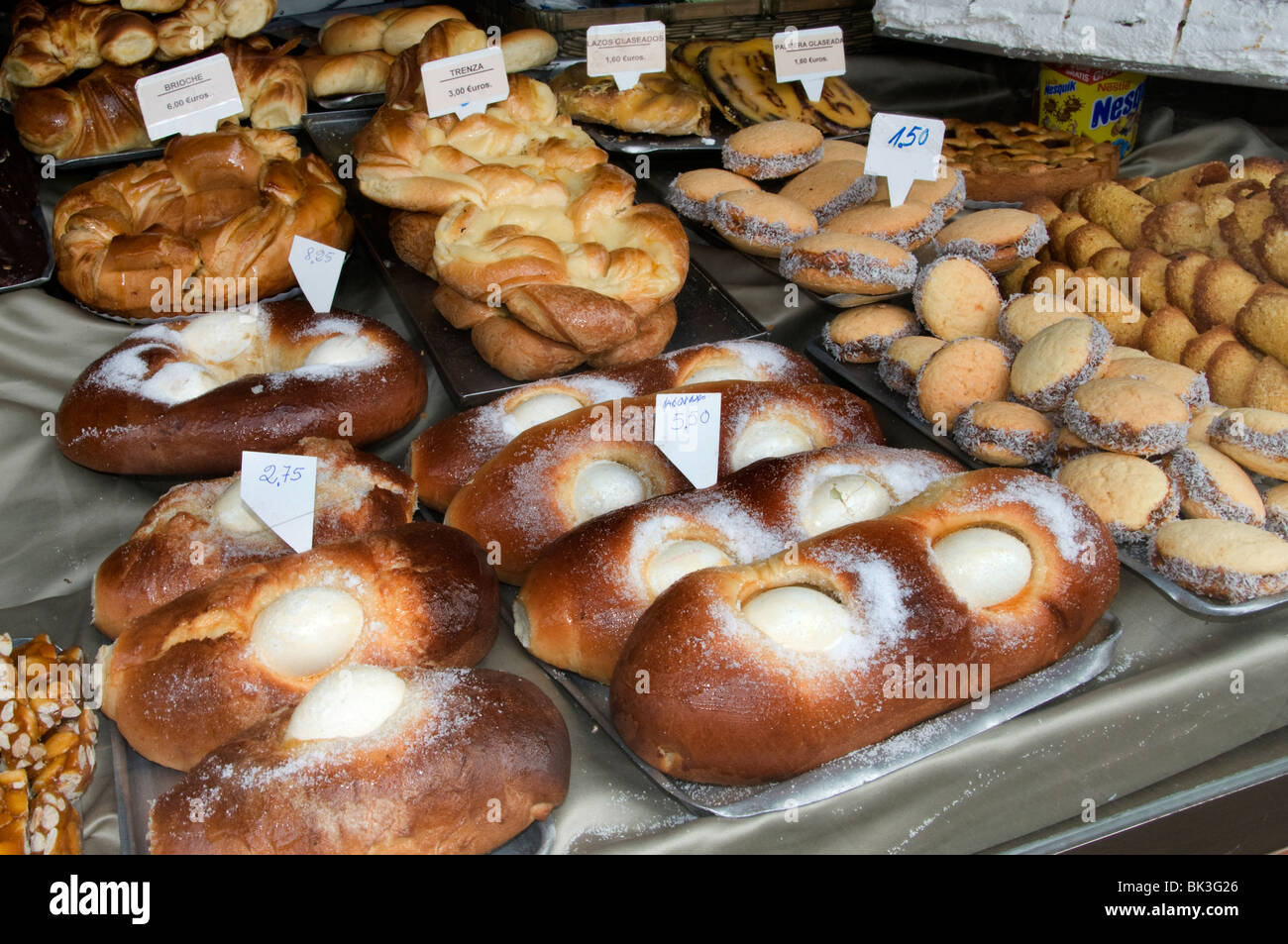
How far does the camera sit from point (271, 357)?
2.58 meters

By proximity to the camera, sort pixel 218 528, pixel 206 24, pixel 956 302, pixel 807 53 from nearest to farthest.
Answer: pixel 218 528
pixel 956 302
pixel 206 24
pixel 807 53

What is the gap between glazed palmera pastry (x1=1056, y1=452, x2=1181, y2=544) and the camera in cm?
204

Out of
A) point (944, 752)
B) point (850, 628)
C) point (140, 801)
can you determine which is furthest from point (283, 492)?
point (944, 752)

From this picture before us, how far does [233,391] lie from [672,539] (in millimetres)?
1124

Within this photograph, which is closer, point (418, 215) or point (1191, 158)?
point (418, 215)

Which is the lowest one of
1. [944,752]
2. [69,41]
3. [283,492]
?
[944,752]

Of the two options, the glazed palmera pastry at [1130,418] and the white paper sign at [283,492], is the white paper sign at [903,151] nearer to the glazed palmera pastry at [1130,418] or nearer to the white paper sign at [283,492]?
the glazed palmera pastry at [1130,418]

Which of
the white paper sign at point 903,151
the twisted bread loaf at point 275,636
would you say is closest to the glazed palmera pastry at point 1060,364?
the white paper sign at point 903,151

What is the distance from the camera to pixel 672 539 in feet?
6.14

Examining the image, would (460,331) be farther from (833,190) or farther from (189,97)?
(189,97)
